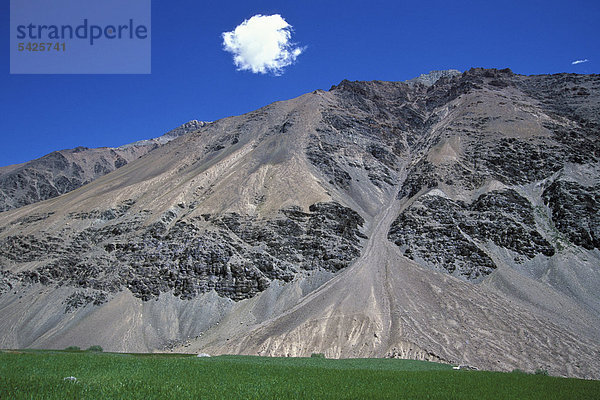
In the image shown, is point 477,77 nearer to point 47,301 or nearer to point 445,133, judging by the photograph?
point 445,133

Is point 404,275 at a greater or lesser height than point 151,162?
Result: lesser

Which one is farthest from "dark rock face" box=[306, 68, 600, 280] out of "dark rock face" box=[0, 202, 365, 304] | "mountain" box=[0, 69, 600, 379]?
"dark rock face" box=[0, 202, 365, 304]

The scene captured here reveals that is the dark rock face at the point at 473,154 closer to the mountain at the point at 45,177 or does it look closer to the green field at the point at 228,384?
the green field at the point at 228,384

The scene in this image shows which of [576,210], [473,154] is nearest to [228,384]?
[576,210]

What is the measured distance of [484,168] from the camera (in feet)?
307

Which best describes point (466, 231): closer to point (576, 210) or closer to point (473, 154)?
point (576, 210)

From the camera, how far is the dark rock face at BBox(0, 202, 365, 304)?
2625 inches

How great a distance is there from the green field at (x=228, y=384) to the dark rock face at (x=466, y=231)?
46.5 meters

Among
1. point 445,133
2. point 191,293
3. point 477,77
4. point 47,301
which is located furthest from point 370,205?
point 477,77

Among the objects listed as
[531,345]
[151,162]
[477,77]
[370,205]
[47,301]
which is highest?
[477,77]

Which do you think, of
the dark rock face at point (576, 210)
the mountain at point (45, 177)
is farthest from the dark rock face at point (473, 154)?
the mountain at point (45, 177)

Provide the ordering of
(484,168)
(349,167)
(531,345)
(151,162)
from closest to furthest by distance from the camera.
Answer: (531,345), (484,168), (349,167), (151,162)

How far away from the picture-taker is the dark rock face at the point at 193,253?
66688mm

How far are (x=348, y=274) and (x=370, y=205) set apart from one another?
30.4m
